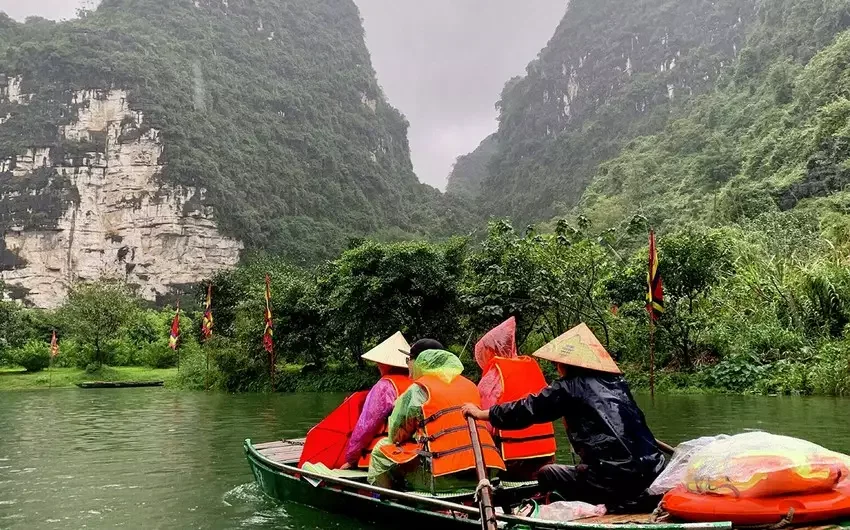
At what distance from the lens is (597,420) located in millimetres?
3828

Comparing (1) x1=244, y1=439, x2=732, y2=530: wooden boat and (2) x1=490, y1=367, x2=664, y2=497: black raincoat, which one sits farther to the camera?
(2) x1=490, y1=367, x2=664, y2=497: black raincoat

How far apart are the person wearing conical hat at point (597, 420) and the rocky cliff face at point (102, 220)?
5905cm

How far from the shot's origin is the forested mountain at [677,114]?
3400cm

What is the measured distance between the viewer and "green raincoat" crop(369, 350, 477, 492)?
186 inches

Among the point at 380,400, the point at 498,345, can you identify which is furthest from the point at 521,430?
the point at 380,400

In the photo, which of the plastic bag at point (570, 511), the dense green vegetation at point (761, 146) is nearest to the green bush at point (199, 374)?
the dense green vegetation at point (761, 146)

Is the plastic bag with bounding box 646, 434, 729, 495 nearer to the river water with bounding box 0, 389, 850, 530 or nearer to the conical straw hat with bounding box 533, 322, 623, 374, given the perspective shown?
the conical straw hat with bounding box 533, 322, 623, 374

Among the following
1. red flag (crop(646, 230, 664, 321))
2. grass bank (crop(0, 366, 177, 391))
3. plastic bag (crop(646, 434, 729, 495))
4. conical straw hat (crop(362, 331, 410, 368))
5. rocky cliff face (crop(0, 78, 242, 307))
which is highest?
rocky cliff face (crop(0, 78, 242, 307))

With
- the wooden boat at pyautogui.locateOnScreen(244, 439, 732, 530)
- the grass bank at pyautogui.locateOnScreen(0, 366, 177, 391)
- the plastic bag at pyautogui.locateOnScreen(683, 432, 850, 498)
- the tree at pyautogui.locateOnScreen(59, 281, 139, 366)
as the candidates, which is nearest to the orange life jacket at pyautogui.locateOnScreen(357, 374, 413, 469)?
the wooden boat at pyautogui.locateOnScreen(244, 439, 732, 530)

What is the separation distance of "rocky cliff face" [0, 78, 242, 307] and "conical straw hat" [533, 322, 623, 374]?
59010 mm

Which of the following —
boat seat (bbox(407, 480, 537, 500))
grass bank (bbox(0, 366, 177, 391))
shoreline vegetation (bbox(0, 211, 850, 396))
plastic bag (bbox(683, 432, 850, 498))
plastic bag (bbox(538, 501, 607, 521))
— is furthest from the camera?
grass bank (bbox(0, 366, 177, 391))

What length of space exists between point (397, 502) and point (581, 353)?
5.74ft

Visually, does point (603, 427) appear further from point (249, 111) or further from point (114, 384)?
point (249, 111)

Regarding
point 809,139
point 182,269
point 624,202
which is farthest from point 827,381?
point 182,269
